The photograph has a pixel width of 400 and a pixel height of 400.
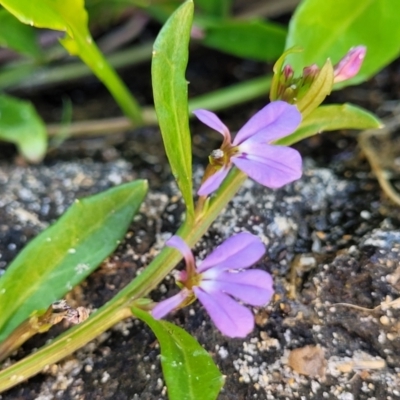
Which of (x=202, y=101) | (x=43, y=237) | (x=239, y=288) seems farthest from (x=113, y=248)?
(x=202, y=101)

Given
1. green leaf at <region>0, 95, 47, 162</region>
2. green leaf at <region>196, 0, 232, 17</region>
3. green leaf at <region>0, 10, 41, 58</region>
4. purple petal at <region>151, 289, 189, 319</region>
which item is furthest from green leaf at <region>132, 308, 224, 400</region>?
green leaf at <region>196, 0, 232, 17</region>

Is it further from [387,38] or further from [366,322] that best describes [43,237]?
[387,38]

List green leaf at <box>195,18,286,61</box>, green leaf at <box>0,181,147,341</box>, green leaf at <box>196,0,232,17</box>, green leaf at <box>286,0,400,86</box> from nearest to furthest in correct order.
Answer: green leaf at <box>0,181,147,341</box> → green leaf at <box>286,0,400,86</box> → green leaf at <box>195,18,286,61</box> → green leaf at <box>196,0,232,17</box>

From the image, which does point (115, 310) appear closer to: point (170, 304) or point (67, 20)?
point (170, 304)

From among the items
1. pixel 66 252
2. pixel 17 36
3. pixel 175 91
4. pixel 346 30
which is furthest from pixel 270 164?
pixel 17 36

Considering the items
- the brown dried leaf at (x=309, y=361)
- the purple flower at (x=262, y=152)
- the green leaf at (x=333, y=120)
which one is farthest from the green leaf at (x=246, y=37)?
the brown dried leaf at (x=309, y=361)

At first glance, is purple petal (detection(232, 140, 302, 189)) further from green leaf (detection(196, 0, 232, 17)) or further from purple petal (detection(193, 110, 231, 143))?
green leaf (detection(196, 0, 232, 17))

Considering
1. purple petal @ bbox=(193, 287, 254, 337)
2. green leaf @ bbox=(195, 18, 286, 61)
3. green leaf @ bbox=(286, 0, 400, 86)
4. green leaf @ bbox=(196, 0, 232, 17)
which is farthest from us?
green leaf @ bbox=(196, 0, 232, 17)

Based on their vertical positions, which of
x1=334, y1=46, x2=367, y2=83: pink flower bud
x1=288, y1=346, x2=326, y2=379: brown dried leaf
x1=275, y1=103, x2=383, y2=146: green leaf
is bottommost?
x1=288, y1=346, x2=326, y2=379: brown dried leaf
